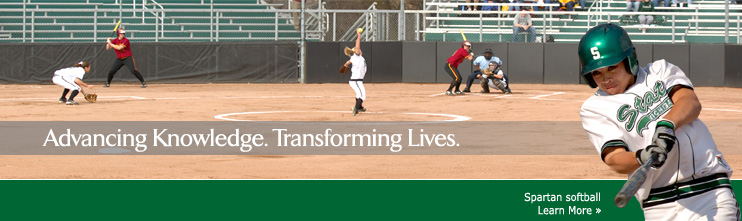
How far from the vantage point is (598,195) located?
578cm

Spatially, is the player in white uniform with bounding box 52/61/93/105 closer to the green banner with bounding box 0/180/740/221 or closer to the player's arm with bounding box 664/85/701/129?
the green banner with bounding box 0/180/740/221

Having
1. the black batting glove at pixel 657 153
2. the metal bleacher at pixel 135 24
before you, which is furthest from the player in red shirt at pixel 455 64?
the black batting glove at pixel 657 153

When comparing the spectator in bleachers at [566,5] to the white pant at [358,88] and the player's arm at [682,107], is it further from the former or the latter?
the player's arm at [682,107]

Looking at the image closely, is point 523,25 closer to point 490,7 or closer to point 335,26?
point 490,7

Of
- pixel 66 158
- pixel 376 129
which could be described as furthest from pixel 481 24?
pixel 66 158

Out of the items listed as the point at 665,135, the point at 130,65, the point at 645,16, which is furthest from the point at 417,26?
the point at 665,135

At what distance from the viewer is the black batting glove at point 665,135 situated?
370 centimetres

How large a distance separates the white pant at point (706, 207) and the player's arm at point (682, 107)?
1.24 ft

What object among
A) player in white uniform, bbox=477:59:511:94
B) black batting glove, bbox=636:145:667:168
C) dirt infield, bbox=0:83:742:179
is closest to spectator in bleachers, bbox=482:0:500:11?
dirt infield, bbox=0:83:742:179

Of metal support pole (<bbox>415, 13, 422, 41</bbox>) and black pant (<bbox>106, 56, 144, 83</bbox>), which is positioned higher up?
metal support pole (<bbox>415, 13, 422, 41</bbox>)

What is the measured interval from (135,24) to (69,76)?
12.1m

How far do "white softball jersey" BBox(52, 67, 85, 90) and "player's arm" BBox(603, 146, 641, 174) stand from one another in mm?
17729

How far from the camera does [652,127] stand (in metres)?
4.14

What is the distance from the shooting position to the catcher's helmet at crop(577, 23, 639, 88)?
4.08 m
